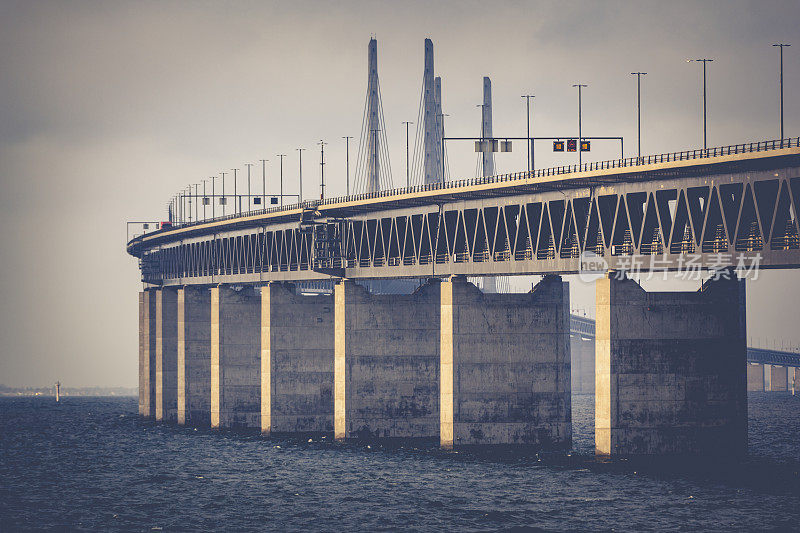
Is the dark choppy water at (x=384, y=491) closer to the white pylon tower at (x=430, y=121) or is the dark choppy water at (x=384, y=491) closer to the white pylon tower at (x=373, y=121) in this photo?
the white pylon tower at (x=373, y=121)

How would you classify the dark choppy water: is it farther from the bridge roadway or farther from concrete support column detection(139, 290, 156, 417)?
concrete support column detection(139, 290, 156, 417)

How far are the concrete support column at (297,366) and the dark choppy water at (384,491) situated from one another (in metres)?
4.83

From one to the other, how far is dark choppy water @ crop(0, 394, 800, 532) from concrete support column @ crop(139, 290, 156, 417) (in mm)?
43695

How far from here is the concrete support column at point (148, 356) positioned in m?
152

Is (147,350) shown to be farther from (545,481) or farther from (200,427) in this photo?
(545,481)

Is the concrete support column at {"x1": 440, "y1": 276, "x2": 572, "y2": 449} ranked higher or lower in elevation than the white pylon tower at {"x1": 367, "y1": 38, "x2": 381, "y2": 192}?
lower

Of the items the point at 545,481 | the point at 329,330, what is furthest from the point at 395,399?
the point at 545,481

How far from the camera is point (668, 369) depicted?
75500 millimetres

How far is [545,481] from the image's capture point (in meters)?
78.9

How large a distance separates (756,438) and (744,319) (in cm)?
4225

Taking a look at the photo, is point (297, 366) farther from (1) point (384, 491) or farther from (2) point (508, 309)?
(1) point (384, 491)

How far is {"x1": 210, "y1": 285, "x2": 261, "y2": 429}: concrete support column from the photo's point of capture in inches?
4779

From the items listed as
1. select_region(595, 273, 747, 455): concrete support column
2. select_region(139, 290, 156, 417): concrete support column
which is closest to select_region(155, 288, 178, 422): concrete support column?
select_region(139, 290, 156, 417): concrete support column

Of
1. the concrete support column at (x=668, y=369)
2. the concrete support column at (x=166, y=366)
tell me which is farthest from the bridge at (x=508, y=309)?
the concrete support column at (x=166, y=366)
